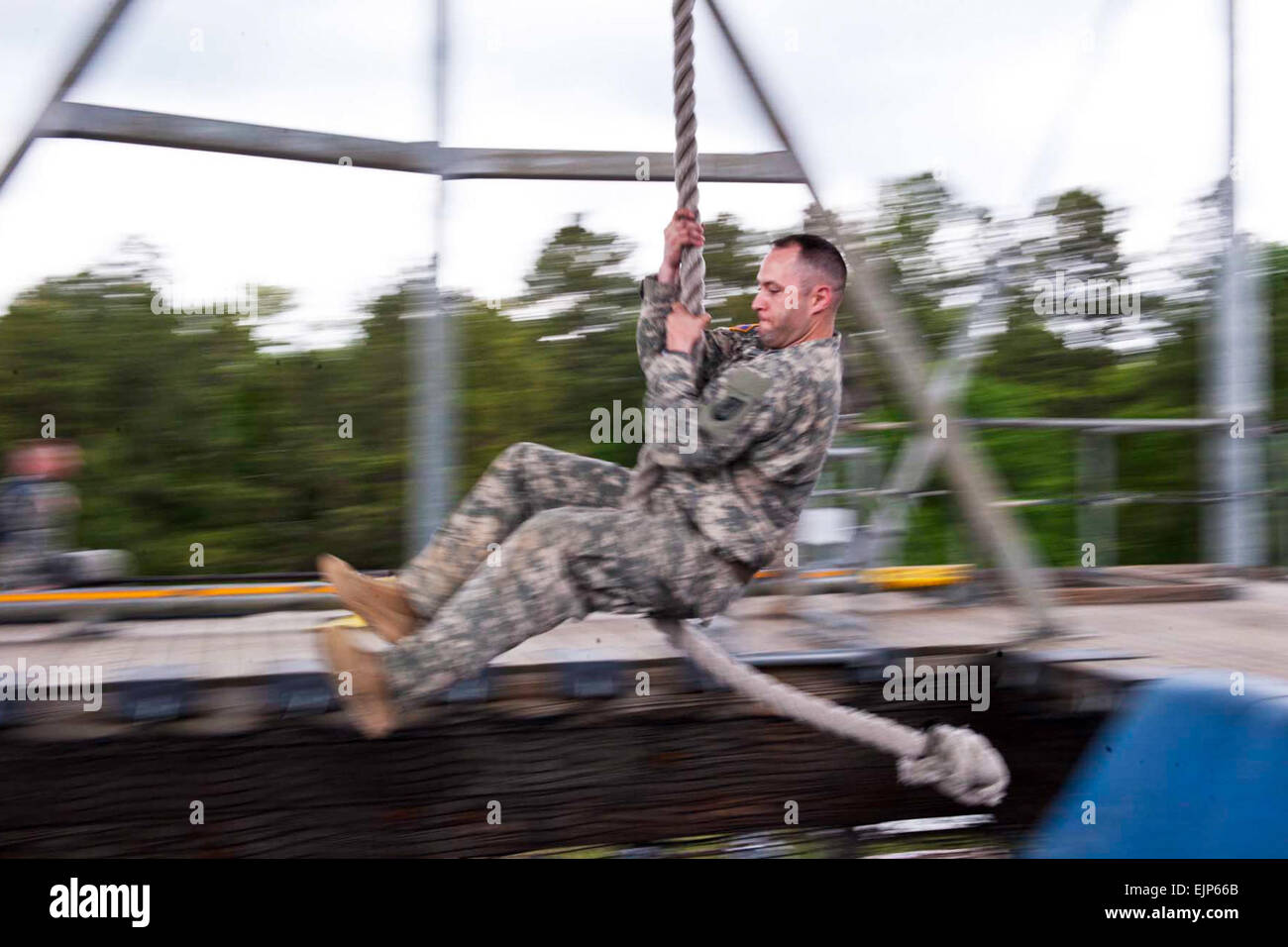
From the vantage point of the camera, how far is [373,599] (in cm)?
240

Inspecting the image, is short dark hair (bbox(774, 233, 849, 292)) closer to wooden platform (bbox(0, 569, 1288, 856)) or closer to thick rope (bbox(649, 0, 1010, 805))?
thick rope (bbox(649, 0, 1010, 805))

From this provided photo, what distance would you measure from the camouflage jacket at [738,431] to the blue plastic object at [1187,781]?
127cm

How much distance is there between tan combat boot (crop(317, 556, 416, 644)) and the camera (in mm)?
2377

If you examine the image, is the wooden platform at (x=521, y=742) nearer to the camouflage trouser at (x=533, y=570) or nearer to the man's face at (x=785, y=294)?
the camouflage trouser at (x=533, y=570)

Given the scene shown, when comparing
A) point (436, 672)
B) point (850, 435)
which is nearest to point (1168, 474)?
point (850, 435)

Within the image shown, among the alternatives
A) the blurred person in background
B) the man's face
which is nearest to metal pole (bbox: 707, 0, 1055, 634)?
the man's face

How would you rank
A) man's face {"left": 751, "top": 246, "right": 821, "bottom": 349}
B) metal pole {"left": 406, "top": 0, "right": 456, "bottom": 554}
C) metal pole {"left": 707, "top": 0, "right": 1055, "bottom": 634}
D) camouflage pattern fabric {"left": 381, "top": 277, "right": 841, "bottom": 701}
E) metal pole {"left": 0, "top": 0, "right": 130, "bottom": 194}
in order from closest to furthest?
camouflage pattern fabric {"left": 381, "top": 277, "right": 841, "bottom": 701} < man's face {"left": 751, "top": 246, "right": 821, "bottom": 349} < metal pole {"left": 0, "top": 0, "right": 130, "bottom": 194} < metal pole {"left": 707, "top": 0, "right": 1055, "bottom": 634} < metal pole {"left": 406, "top": 0, "right": 456, "bottom": 554}

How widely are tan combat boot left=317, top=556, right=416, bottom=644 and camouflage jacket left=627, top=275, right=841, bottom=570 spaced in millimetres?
508

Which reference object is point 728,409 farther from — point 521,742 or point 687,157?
point 521,742

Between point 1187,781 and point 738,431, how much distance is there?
1.54 meters

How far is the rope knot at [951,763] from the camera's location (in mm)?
2910

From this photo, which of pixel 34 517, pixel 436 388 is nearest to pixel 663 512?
pixel 436 388

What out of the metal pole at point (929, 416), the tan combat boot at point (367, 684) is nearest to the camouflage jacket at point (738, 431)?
the tan combat boot at point (367, 684)
